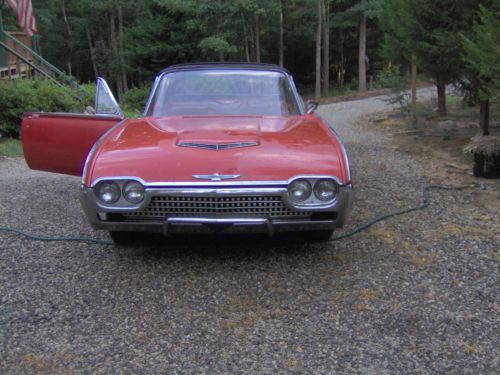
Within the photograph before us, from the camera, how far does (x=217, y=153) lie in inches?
143

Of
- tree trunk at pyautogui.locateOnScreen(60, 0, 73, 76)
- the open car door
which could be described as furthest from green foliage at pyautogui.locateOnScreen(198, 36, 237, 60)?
the open car door

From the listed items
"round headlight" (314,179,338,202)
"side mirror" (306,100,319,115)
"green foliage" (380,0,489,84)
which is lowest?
"round headlight" (314,179,338,202)

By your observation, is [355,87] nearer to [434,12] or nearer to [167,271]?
[434,12]

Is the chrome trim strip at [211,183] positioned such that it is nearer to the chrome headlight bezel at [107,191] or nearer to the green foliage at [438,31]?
the chrome headlight bezel at [107,191]

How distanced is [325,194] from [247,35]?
2933cm

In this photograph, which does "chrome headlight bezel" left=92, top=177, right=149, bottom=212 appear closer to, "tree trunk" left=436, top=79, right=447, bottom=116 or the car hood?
the car hood

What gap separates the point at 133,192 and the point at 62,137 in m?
1.57

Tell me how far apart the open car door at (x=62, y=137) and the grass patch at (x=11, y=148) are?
17.4ft

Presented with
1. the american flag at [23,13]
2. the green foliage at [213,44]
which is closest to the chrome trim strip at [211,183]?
the american flag at [23,13]

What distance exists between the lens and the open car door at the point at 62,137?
470 centimetres

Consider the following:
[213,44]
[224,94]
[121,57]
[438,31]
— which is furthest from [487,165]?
[121,57]

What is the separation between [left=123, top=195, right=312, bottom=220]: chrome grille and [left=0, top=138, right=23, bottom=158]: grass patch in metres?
7.09

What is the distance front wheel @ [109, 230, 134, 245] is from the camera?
415 cm

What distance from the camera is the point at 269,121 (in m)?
4.45
